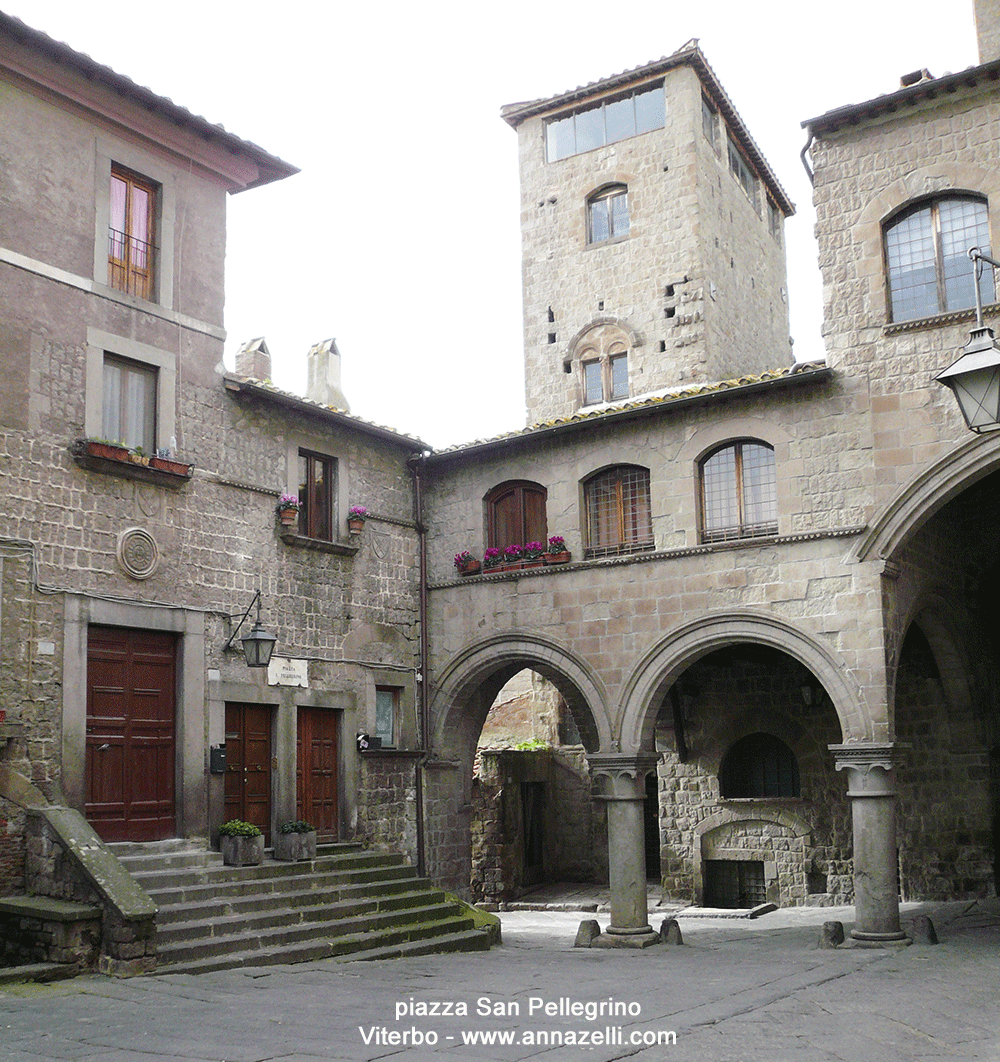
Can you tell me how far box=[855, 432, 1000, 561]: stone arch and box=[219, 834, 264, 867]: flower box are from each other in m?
8.24

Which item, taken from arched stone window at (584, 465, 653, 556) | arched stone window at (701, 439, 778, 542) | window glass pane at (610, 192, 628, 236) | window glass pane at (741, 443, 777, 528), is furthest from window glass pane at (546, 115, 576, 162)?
window glass pane at (741, 443, 777, 528)

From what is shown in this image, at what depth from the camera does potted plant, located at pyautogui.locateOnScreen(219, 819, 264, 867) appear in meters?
14.2

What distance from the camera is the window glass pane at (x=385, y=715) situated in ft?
57.7

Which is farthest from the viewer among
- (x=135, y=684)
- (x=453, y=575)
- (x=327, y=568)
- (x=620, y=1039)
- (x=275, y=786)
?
(x=453, y=575)

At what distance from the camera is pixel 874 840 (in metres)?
14.3

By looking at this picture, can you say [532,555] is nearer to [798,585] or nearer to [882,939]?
[798,585]

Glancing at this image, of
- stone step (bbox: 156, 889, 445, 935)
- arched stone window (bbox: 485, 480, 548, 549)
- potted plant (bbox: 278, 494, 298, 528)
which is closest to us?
stone step (bbox: 156, 889, 445, 935)

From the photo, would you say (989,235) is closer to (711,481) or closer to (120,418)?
(711,481)

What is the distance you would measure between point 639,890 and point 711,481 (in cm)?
564

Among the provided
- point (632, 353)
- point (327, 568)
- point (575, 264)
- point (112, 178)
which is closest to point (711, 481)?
point (327, 568)

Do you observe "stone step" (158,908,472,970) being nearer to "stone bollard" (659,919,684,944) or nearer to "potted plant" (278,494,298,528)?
"stone bollard" (659,919,684,944)

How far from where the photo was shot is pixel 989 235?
14.6 metres

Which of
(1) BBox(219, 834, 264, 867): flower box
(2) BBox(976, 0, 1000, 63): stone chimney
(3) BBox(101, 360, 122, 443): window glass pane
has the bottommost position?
(1) BBox(219, 834, 264, 867): flower box

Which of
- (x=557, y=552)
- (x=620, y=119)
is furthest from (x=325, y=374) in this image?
(x=620, y=119)
